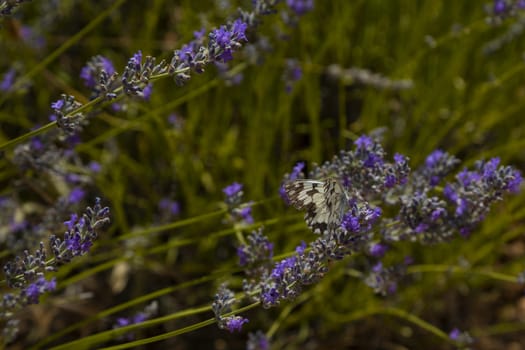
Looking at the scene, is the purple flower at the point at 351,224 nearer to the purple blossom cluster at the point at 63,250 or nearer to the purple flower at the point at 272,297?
the purple flower at the point at 272,297

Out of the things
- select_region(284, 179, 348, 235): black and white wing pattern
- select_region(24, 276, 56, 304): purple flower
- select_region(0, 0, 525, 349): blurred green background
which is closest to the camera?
select_region(284, 179, 348, 235): black and white wing pattern

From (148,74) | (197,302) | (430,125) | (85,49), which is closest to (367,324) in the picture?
(197,302)

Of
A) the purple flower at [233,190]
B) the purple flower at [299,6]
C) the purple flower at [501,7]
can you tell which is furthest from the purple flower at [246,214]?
the purple flower at [501,7]

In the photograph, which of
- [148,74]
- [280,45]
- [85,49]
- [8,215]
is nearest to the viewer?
[148,74]

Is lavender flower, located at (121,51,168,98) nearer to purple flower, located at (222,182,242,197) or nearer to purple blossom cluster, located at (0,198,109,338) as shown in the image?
purple blossom cluster, located at (0,198,109,338)

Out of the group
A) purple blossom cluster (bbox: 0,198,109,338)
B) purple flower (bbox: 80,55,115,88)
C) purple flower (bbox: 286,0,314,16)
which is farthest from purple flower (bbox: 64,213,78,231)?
purple flower (bbox: 286,0,314,16)

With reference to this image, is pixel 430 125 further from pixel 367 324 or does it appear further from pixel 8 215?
pixel 8 215

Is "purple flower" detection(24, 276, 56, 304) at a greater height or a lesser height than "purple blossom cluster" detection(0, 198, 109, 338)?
greater
